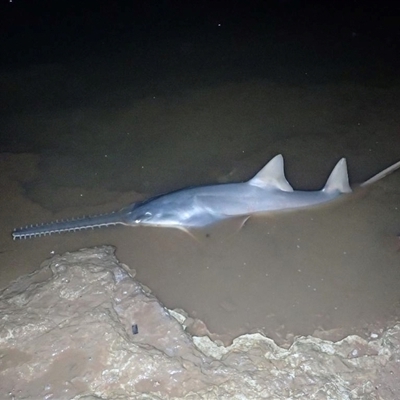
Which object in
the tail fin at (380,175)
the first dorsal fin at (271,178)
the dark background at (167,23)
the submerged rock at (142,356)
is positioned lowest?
the submerged rock at (142,356)

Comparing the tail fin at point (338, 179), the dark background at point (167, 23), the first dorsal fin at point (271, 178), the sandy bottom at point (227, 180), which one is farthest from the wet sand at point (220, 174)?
the dark background at point (167, 23)

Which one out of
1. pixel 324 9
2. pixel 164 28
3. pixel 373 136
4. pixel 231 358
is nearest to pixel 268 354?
pixel 231 358

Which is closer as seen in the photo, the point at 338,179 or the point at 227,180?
the point at 338,179

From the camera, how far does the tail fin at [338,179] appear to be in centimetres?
495

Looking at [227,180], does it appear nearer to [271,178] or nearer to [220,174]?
[220,174]

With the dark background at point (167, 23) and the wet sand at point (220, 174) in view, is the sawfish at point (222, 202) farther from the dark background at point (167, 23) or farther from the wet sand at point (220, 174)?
the dark background at point (167, 23)

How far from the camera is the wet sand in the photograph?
13.1 ft

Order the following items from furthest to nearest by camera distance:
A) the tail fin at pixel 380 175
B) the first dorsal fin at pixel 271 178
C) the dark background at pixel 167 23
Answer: the dark background at pixel 167 23, the tail fin at pixel 380 175, the first dorsal fin at pixel 271 178

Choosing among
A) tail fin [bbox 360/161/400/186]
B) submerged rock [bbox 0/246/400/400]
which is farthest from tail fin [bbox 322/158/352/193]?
submerged rock [bbox 0/246/400/400]

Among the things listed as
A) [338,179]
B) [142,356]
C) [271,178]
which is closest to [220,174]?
[271,178]

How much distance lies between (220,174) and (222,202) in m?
0.94

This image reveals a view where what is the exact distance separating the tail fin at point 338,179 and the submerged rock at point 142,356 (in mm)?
1887

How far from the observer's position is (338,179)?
4.99m

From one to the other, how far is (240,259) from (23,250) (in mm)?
2020
